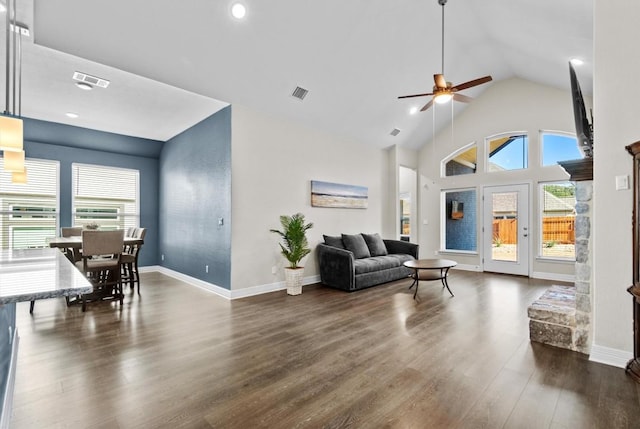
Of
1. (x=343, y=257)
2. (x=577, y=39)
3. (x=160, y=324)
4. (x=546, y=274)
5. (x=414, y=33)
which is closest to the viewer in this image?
(x=160, y=324)

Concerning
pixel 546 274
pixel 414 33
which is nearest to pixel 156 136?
pixel 414 33

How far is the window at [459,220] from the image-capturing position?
7.32m

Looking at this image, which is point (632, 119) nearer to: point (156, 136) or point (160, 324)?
point (160, 324)

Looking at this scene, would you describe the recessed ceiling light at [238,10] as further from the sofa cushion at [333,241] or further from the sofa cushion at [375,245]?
the sofa cushion at [375,245]

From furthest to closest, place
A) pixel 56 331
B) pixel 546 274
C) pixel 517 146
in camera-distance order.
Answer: pixel 517 146
pixel 546 274
pixel 56 331

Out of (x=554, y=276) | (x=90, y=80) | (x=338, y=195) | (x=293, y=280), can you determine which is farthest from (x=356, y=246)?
(x=90, y=80)

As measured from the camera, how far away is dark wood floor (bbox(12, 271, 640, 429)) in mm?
1856

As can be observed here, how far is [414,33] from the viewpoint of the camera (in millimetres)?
4660

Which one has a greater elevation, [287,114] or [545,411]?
[287,114]

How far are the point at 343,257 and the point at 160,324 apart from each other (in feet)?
9.34

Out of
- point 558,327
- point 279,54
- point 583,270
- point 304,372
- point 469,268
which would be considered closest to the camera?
point 304,372

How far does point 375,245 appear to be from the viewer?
633 centimetres

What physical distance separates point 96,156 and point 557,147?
9683 mm

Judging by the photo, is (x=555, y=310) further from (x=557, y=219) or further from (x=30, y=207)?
(x=30, y=207)
